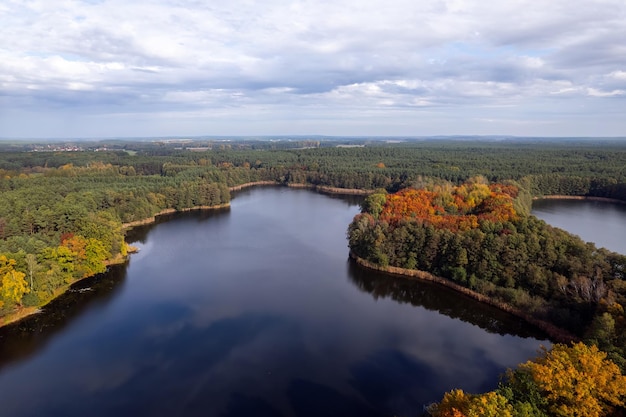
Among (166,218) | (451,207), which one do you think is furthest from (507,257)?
(166,218)

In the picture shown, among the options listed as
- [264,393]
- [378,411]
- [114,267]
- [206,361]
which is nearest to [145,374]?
[206,361]

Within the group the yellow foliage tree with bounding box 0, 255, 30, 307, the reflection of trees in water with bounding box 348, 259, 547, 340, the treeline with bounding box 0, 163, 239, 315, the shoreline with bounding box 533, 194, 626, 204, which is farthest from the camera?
the shoreline with bounding box 533, 194, 626, 204

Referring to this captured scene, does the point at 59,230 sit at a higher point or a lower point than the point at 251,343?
higher

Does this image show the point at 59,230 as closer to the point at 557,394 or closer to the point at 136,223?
the point at 136,223

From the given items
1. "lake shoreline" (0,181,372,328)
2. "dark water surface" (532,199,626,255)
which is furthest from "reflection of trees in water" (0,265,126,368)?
"dark water surface" (532,199,626,255)

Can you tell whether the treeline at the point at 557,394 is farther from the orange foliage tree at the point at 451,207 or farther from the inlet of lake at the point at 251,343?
the orange foliage tree at the point at 451,207

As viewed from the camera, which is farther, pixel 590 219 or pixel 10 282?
pixel 590 219

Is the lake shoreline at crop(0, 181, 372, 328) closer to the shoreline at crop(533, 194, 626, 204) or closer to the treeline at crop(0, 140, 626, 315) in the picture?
the treeline at crop(0, 140, 626, 315)
